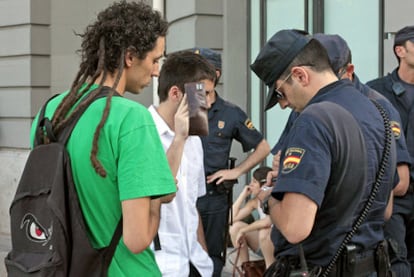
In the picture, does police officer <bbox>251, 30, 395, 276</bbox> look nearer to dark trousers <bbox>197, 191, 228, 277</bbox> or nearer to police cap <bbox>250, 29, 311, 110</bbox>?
police cap <bbox>250, 29, 311, 110</bbox>

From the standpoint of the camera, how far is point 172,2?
896 centimetres

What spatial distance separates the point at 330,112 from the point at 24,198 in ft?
3.81

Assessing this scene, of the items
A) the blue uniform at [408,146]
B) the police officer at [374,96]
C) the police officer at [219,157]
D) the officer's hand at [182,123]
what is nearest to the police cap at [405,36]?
the blue uniform at [408,146]

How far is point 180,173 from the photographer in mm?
3730

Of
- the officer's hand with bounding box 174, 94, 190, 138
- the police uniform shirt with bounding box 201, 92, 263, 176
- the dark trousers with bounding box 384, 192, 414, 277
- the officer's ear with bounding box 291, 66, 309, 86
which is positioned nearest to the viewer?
the officer's ear with bounding box 291, 66, 309, 86

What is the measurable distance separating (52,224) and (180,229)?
1.17m

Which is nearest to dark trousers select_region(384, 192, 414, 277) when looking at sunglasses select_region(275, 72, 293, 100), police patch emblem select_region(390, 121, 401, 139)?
police patch emblem select_region(390, 121, 401, 139)

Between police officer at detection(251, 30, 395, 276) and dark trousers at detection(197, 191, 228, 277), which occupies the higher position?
police officer at detection(251, 30, 395, 276)

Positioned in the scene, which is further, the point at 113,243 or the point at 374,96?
the point at 374,96

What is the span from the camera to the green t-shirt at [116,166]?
2510 millimetres

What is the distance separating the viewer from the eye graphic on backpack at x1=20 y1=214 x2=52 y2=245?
2523mm

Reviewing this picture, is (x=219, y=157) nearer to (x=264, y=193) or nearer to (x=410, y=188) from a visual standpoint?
(x=410, y=188)

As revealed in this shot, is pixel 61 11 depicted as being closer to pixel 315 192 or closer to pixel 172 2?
pixel 172 2

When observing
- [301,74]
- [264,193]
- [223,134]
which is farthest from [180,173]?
[223,134]
